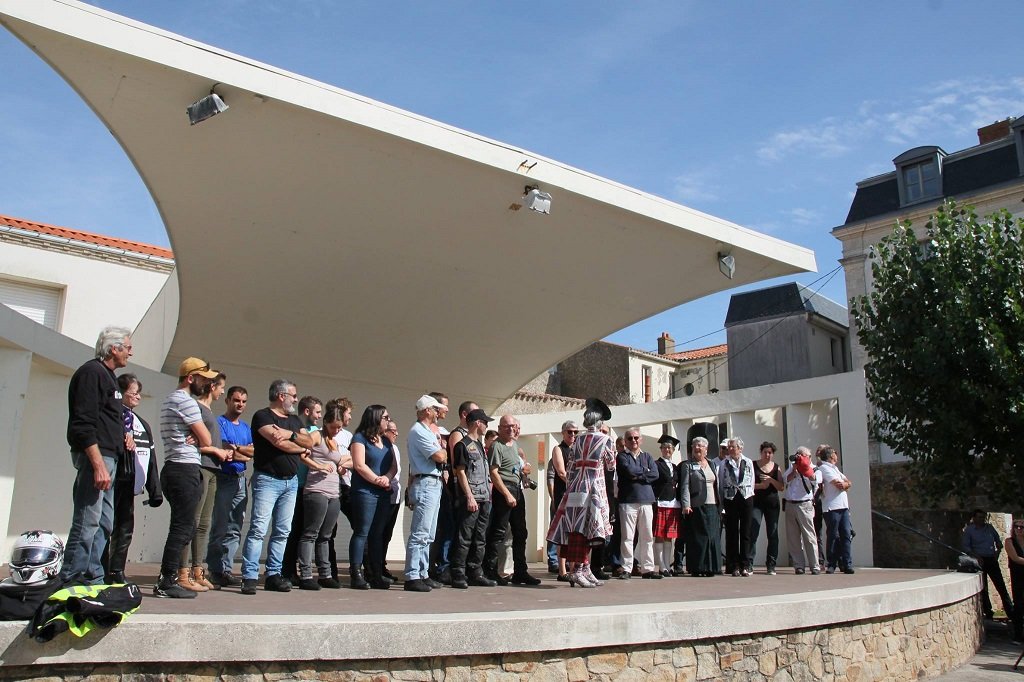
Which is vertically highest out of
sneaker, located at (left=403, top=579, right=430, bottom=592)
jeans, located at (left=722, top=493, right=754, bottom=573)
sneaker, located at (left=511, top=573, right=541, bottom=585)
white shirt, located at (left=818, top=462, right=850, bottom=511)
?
white shirt, located at (left=818, top=462, right=850, bottom=511)

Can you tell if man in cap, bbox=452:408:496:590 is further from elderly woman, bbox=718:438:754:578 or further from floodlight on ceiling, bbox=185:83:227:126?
elderly woman, bbox=718:438:754:578

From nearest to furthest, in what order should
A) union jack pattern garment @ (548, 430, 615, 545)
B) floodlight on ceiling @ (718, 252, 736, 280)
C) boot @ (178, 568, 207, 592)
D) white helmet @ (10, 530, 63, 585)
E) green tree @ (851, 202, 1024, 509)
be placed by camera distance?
white helmet @ (10, 530, 63, 585) < boot @ (178, 568, 207, 592) < union jack pattern garment @ (548, 430, 615, 545) < floodlight on ceiling @ (718, 252, 736, 280) < green tree @ (851, 202, 1024, 509)

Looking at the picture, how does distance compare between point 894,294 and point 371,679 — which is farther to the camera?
point 894,294

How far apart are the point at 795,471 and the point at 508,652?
6.04 metres

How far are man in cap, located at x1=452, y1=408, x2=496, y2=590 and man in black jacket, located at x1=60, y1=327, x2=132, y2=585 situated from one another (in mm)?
2678

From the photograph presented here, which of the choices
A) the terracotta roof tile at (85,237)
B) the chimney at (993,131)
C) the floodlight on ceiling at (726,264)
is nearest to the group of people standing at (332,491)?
the floodlight on ceiling at (726,264)

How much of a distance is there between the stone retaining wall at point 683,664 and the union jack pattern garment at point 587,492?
6.03ft

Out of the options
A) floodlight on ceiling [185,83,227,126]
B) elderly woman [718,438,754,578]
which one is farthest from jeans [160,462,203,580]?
elderly woman [718,438,754,578]

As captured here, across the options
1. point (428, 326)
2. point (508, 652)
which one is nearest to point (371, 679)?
point (508, 652)

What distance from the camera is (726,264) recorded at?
9.68m

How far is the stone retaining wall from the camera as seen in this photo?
3.80m

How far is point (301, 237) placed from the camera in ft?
29.1

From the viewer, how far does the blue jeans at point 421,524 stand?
20.7 feet

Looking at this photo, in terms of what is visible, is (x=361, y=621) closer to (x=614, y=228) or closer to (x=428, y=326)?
(x=614, y=228)
